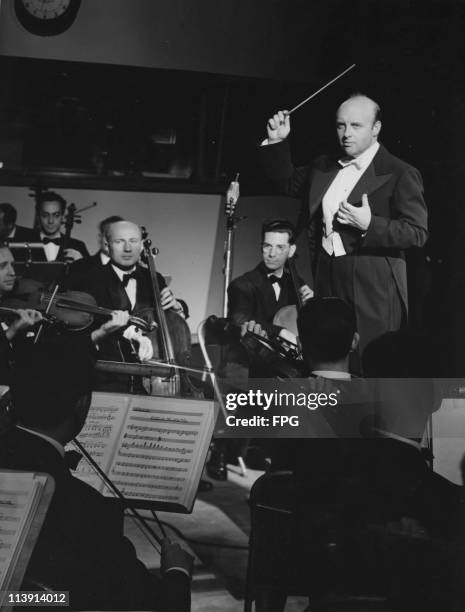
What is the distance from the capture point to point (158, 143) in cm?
271

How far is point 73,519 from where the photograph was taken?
62.2 inches

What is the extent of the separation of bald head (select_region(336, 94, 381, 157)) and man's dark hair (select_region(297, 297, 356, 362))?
76 centimetres

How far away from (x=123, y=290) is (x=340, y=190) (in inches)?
40.3

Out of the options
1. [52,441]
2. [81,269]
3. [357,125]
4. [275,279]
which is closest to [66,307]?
[81,269]

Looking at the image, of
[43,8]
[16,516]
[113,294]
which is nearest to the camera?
[16,516]

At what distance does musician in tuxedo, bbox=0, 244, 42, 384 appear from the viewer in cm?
248

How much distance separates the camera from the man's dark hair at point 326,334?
216 cm

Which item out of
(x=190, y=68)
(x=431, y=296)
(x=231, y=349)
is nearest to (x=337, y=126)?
(x=190, y=68)

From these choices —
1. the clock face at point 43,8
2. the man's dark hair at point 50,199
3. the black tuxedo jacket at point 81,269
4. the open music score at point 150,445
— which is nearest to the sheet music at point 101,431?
the open music score at point 150,445

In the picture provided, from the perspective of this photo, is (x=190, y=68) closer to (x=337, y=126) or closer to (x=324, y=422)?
(x=337, y=126)

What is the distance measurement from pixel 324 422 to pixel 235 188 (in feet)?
3.44

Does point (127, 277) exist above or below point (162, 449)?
above

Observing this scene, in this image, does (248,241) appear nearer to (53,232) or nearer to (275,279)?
(275,279)

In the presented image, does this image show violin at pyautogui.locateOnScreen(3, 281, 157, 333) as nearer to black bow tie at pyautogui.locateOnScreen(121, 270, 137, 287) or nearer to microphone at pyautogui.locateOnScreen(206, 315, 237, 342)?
black bow tie at pyautogui.locateOnScreen(121, 270, 137, 287)
